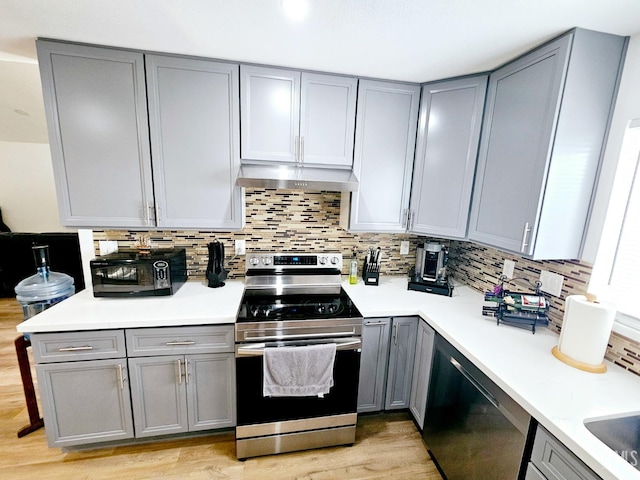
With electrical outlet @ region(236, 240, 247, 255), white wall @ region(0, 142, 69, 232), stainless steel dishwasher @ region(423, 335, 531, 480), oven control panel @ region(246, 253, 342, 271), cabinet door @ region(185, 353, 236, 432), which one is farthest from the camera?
white wall @ region(0, 142, 69, 232)

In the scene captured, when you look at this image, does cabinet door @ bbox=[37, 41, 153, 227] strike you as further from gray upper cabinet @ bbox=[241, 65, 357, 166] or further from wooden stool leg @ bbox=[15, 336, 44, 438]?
wooden stool leg @ bbox=[15, 336, 44, 438]

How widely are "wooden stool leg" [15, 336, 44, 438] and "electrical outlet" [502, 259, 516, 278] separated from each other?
3155 millimetres

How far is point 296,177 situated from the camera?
5.81ft

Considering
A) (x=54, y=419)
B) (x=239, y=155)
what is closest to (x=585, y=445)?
(x=239, y=155)

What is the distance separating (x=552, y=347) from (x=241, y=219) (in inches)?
75.3

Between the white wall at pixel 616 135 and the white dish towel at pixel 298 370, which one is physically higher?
the white wall at pixel 616 135

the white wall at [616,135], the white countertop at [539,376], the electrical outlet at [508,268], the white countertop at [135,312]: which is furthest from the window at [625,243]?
the white countertop at [135,312]

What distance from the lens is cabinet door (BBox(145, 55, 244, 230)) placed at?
1.68 metres

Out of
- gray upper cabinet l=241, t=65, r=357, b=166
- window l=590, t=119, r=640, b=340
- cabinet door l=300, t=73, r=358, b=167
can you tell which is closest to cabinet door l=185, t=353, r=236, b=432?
gray upper cabinet l=241, t=65, r=357, b=166

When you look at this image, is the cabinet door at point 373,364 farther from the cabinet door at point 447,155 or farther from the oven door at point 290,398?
the cabinet door at point 447,155

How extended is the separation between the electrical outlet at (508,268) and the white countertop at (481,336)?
0.86ft

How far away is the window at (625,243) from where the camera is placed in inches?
49.1

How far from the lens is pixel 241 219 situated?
6.20ft

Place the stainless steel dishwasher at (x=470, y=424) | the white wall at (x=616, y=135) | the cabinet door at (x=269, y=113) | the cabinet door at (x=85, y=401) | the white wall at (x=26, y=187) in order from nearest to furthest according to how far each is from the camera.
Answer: the stainless steel dishwasher at (x=470, y=424) < the white wall at (x=616, y=135) < the cabinet door at (x=85, y=401) < the cabinet door at (x=269, y=113) < the white wall at (x=26, y=187)
